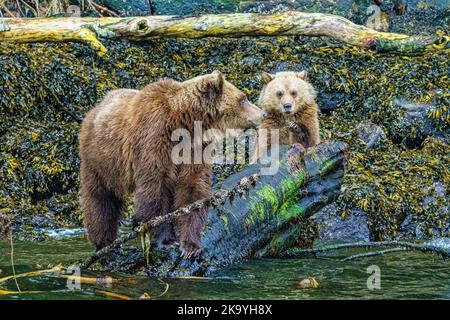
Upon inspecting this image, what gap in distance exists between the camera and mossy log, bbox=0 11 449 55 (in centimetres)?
1170

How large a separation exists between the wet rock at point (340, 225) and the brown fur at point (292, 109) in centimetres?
78

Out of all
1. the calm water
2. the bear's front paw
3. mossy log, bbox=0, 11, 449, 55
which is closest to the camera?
the calm water

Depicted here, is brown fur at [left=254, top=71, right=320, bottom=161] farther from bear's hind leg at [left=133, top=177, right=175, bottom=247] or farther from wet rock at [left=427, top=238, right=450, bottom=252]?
bear's hind leg at [left=133, top=177, right=175, bottom=247]

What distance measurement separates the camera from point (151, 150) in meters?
6.63

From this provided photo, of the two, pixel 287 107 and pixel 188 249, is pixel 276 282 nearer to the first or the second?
pixel 188 249

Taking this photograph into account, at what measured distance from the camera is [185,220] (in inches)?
260

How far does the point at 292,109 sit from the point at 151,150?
8.93ft

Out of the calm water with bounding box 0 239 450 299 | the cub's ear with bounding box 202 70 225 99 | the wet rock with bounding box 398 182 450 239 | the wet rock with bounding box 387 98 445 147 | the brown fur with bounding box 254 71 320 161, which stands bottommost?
the wet rock with bounding box 398 182 450 239

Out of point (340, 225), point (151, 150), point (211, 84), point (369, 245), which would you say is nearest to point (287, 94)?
point (340, 225)

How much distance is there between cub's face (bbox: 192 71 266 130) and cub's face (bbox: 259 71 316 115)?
5.76 feet

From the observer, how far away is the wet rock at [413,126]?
34.7 feet

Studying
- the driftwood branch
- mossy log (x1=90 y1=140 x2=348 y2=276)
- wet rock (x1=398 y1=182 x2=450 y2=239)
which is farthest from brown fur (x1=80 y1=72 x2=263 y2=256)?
wet rock (x1=398 y1=182 x2=450 y2=239)

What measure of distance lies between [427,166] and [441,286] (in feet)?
11.9

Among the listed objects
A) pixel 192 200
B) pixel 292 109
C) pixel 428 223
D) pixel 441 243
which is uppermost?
pixel 292 109
